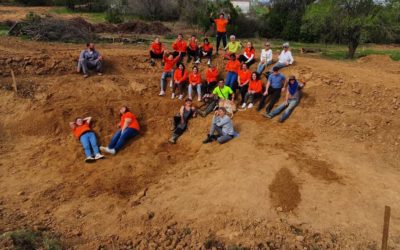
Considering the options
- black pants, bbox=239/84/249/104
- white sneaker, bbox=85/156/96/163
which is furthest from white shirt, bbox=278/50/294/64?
white sneaker, bbox=85/156/96/163

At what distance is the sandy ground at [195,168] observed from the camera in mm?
7258

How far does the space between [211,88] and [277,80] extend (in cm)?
246

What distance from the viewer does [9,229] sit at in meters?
7.22

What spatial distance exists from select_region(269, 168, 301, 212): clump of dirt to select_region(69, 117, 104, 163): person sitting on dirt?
4.74 m

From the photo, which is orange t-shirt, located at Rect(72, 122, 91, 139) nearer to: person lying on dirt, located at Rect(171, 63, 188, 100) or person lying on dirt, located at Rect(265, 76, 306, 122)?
person lying on dirt, located at Rect(171, 63, 188, 100)

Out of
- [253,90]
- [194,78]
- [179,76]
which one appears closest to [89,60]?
[179,76]

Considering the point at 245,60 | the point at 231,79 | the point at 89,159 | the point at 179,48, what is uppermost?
the point at 179,48

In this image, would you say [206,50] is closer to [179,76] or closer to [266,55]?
[179,76]

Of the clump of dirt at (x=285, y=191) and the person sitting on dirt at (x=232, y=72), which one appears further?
the person sitting on dirt at (x=232, y=72)

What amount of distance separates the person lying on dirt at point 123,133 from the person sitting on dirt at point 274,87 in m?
3.94

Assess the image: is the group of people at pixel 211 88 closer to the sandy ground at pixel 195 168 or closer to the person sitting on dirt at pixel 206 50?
the person sitting on dirt at pixel 206 50

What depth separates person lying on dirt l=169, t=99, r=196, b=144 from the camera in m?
11.4

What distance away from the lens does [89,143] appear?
10.5 m

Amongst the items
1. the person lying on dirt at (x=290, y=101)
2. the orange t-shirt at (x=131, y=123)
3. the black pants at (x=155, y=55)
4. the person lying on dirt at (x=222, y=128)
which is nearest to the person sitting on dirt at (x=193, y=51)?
the black pants at (x=155, y=55)
